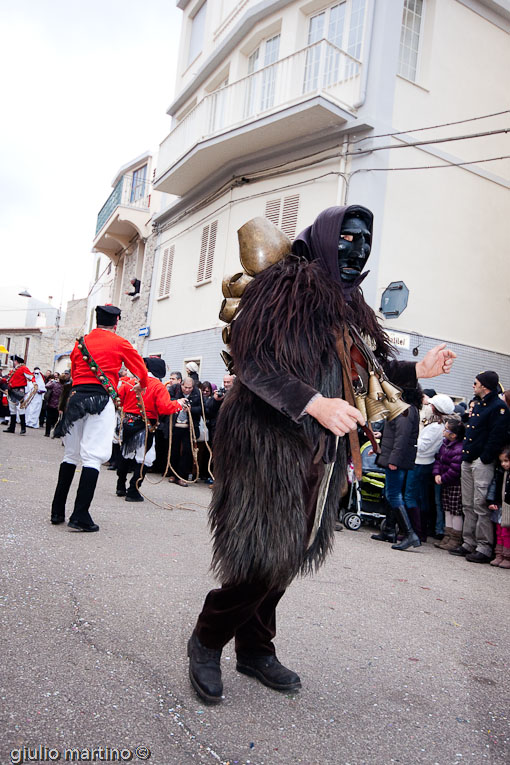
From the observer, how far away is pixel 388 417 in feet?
9.20

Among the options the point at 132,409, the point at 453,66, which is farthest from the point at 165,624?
the point at 453,66

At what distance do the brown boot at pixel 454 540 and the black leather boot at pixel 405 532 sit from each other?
0.50 m

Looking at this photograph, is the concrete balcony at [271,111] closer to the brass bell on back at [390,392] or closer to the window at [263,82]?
the window at [263,82]

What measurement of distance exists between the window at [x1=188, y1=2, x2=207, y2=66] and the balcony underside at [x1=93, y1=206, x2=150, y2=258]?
17.8 feet

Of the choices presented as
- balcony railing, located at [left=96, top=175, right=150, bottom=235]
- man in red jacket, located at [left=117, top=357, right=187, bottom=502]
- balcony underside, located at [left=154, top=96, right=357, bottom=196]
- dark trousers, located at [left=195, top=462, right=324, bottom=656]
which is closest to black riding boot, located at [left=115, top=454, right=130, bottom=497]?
man in red jacket, located at [left=117, top=357, right=187, bottom=502]

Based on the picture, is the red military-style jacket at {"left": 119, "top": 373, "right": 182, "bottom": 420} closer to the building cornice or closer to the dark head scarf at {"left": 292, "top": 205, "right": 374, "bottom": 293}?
the dark head scarf at {"left": 292, "top": 205, "right": 374, "bottom": 293}

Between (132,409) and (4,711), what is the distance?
5.85 meters

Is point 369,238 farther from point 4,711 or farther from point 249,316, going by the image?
point 4,711

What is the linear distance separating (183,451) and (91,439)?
5569 mm

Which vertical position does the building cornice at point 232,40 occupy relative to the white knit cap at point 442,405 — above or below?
above

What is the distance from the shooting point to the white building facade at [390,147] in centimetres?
1266

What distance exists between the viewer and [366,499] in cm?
899

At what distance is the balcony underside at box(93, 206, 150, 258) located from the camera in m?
22.8

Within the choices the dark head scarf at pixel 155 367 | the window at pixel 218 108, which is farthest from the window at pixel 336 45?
the dark head scarf at pixel 155 367
